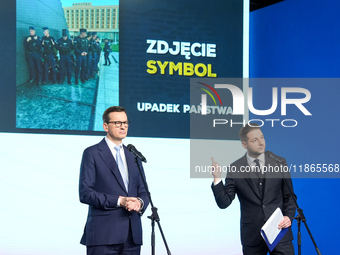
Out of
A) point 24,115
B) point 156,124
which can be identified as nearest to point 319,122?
point 156,124

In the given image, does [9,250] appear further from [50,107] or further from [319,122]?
[319,122]

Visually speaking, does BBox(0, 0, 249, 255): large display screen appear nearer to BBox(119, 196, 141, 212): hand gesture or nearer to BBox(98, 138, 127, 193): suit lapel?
BBox(98, 138, 127, 193): suit lapel

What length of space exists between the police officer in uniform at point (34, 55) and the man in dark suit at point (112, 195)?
2.14 metres

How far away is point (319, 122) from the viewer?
5430 millimetres

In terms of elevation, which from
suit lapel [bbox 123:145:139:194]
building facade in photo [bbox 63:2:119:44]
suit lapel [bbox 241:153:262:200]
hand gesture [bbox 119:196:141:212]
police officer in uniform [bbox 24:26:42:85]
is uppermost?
building facade in photo [bbox 63:2:119:44]

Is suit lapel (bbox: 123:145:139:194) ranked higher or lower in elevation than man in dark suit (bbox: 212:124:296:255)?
higher

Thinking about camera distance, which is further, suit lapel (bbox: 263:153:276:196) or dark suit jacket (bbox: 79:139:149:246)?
suit lapel (bbox: 263:153:276:196)

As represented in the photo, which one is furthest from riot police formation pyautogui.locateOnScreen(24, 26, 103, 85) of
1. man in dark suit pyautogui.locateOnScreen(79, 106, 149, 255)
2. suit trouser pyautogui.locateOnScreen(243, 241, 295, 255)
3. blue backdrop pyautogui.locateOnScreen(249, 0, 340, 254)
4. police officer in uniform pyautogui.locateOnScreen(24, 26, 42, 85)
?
suit trouser pyautogui.locateOnScreen(243, 241, 295, 255)

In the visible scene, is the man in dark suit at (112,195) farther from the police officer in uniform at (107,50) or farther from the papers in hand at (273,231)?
the police officer in uniform at (107,50)

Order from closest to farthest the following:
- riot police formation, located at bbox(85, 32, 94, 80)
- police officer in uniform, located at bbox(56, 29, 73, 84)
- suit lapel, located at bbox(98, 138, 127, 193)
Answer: suit lapel, located at bbox(98, 138, 127, 193) → police officer in uniform, located at bbox(56, 29, 73, 84) → riot police formation, located at bbox(85, 32, 94, 80)

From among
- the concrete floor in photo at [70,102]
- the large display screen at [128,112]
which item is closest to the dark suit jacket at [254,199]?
the large display screen at [128,112]

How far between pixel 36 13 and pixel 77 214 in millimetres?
2269

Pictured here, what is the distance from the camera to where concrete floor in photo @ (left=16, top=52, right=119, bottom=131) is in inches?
195

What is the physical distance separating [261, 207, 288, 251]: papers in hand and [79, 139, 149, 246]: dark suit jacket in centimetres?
83
